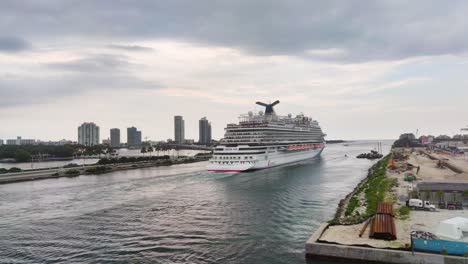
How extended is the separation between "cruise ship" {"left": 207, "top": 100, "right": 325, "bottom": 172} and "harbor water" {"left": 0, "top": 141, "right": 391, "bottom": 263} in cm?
1643

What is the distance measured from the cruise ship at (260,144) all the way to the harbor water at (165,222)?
16433 millimetres

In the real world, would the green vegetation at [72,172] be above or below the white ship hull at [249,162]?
below

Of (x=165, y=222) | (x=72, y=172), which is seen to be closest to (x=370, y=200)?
(x=165, y=222)

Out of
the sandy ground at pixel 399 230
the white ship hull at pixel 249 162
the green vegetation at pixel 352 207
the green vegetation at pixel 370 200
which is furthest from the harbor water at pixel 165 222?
the white ship hull at pixel 249 162

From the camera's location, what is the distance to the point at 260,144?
7381 cm

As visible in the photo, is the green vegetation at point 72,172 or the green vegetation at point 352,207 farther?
the green vegetation at point 72,172

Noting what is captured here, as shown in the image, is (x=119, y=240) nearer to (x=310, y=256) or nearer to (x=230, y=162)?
(x=310, y=256)

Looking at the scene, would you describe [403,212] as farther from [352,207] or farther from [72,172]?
[72,172]

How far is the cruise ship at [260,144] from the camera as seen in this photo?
67688 mm

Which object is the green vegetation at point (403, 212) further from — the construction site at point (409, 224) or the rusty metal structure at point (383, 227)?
the rusty metal structure at point (383, 227)

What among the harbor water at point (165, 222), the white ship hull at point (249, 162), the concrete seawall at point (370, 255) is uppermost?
the white ship hull at point (249, 162)

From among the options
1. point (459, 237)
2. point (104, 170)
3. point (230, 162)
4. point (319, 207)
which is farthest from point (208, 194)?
point (104, 170)

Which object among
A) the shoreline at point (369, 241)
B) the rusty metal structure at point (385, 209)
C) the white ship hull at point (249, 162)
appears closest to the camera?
the shoreline at point (369, 241)

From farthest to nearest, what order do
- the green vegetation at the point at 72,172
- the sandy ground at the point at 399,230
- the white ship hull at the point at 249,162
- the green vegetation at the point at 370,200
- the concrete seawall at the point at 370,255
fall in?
the green vegetation at the point at 72,172 < the white ship hull at the point at 249,162 < the green vegetation at the point at 370,200 < the sandy ground at the point at 399,230 < the concrete seawall at the point at 370,255
